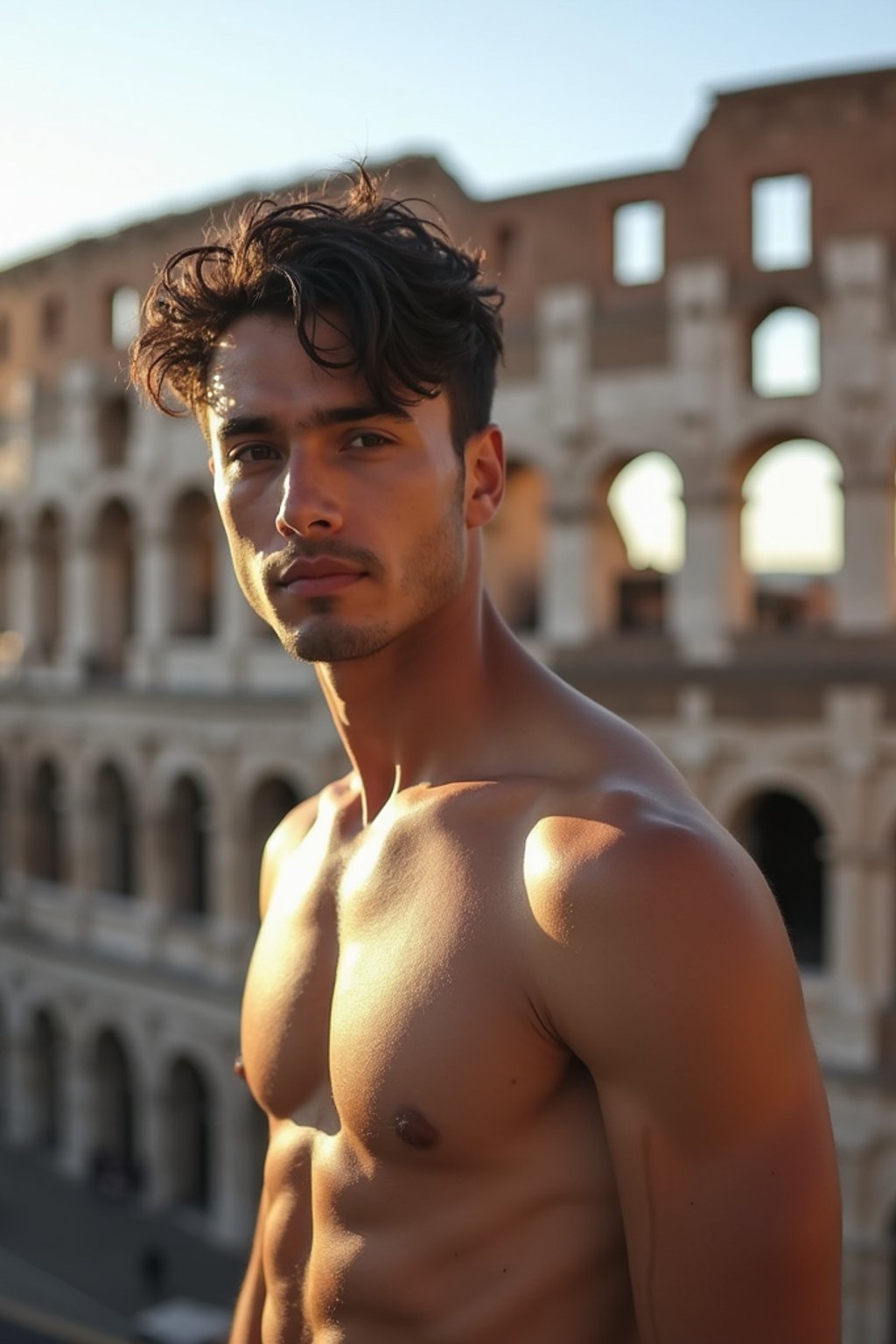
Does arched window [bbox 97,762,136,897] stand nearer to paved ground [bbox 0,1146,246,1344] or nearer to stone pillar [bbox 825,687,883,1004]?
paved ground [bbox 0,1146,246,1344]

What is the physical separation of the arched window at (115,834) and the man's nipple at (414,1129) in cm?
2032

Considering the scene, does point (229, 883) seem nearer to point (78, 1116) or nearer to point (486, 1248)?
point (78, 1116)

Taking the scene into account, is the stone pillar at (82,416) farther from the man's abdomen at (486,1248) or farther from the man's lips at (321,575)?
the man's abdomen at (486,1248)

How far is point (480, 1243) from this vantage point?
6.54ft

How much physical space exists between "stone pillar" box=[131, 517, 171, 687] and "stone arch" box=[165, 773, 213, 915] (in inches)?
70.0

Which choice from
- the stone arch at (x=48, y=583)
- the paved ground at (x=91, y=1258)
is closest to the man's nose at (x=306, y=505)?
the paved ground at (x=91, y=1258)

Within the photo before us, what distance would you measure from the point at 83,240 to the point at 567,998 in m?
22.2

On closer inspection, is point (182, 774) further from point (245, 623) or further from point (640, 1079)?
point (640, 1079)

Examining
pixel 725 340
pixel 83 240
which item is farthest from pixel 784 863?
pixel 83 240

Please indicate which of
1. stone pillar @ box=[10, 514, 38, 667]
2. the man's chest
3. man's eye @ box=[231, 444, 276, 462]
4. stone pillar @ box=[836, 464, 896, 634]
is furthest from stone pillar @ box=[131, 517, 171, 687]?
man's eye @ box=[231, 444, 276, 462]

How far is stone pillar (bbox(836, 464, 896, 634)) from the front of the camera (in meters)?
14.4

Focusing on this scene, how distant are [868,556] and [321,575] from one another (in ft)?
43.6

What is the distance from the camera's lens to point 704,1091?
1.71 metres

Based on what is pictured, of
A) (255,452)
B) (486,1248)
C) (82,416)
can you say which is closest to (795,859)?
(82,416)
